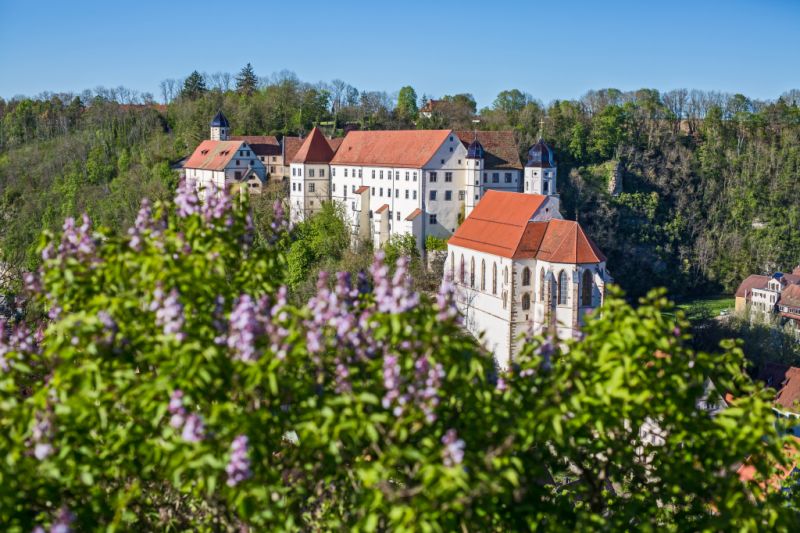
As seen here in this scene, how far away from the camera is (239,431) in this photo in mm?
5824

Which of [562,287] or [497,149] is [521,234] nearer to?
[562,287]

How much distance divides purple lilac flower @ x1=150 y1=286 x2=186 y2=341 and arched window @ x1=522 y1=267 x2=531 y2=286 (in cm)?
2977

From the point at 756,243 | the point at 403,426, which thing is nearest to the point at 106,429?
the point at 403,426

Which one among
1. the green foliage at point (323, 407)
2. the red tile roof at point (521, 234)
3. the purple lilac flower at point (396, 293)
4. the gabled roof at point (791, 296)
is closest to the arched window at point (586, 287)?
the red tile roof at point (521, 234)

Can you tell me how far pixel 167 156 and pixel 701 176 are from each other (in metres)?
47.8

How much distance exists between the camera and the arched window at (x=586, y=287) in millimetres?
Result: 33781

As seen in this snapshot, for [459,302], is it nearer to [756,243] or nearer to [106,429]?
[106,429]

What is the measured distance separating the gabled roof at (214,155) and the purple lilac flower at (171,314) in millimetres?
51578

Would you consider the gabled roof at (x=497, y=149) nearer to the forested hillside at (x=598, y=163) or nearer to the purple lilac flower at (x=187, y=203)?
the forested hillside at (x=598, y=163)

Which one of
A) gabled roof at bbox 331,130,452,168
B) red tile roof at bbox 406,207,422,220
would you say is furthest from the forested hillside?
red tile roof at bbox 406,207,422,220

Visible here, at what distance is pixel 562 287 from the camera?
34031mm

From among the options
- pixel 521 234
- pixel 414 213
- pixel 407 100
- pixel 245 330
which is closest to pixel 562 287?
pixel 521 234

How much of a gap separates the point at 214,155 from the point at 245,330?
55.7m

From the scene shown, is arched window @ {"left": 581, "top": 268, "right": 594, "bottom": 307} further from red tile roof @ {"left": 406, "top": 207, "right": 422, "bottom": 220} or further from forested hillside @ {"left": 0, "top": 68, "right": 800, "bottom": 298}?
forested hillside @ {"left": 0, "top": 68, "right": 800, "bottom": 298}
